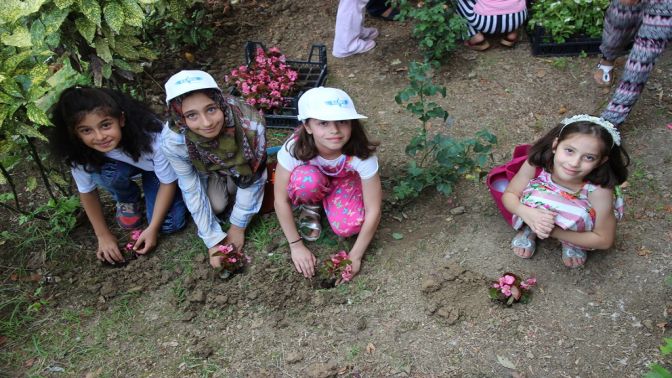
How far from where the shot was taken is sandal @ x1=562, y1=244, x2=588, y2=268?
2693 mm

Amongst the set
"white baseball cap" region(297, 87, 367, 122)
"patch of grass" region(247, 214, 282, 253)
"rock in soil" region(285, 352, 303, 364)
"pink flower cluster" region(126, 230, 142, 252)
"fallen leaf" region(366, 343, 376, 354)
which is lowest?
"fallen leaf" region(366, 343, 376, 354)

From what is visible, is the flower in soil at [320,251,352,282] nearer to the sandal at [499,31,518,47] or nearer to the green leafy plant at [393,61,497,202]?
the green leafy plant at [393,61,497,202]

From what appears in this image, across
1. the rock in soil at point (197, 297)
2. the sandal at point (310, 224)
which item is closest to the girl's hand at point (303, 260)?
the sandal at point (310, 224)

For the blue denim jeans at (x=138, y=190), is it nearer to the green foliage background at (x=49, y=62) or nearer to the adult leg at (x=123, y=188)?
the adult leg at (x=123, y=188)

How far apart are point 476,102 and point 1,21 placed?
299 centimetres

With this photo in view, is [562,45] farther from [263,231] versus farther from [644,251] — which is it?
[263,231]

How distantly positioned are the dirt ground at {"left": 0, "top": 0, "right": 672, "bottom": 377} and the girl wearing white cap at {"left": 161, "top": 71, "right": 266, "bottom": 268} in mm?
175

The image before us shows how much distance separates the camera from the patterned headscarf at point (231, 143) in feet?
9.04

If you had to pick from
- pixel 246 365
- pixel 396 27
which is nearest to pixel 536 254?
pixel 246 365

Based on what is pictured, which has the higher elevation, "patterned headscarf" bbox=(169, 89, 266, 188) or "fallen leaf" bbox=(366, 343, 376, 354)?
"patterned headscarf" bbox=(169, 89, 266, 188)


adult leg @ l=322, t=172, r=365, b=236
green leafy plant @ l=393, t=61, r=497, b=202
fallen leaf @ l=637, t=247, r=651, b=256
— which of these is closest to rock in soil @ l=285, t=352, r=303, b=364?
adult leg @ l=322, t=172, r=365, b=236

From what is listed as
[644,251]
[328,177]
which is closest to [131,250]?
[328,177]

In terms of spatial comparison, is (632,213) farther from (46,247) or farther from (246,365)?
(46,247)

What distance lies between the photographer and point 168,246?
10.5 feet
